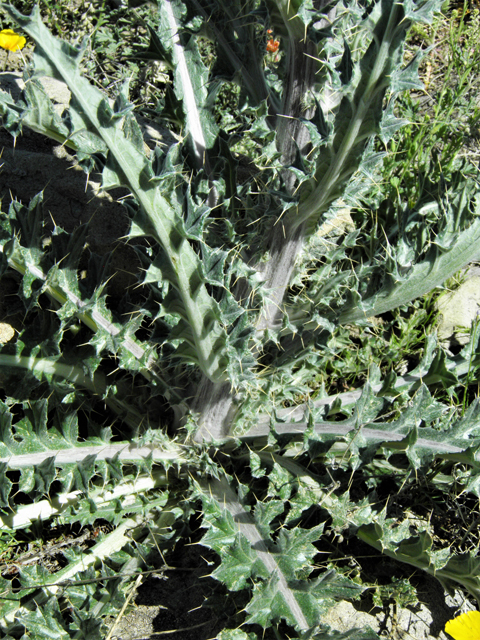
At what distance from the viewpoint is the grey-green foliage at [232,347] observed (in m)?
1.64

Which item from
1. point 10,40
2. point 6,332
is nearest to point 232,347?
point 6,332

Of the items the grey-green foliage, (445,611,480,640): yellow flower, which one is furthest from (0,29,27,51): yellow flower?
(445,611,480,640): yellow flower

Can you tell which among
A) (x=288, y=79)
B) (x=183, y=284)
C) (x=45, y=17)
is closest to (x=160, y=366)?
(x=183, y=284)

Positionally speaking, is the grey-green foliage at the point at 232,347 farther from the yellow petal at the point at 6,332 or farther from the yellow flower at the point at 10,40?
the yellow flower at the point at 10,40

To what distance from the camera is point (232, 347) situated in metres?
1.89

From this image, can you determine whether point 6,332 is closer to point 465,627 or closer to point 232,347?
point 232,347

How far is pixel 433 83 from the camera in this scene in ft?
11.7

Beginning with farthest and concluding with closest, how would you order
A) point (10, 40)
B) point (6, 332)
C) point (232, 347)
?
point (10, 40) → point (6, 332) → point (232, 347)

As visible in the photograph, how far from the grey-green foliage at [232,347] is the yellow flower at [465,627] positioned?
0.38 feet

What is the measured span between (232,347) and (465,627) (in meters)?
1.23

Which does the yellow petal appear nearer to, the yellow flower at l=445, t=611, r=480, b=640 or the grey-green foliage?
the grey-green foliage

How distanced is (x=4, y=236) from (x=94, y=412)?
85 cm

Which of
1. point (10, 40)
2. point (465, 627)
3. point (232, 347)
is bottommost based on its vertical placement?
point (465, 627)

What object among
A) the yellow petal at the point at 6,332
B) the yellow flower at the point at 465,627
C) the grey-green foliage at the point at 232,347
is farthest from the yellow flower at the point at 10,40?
the yellow flower at the point at 465,627
